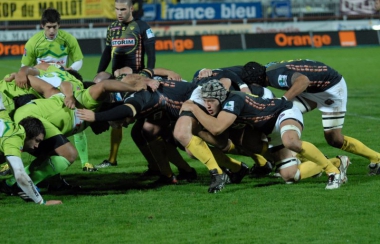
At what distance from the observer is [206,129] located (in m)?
8.95

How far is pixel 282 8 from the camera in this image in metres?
35.3

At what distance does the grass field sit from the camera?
22.8ft

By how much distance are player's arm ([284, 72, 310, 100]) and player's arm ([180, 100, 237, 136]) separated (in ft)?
3.15

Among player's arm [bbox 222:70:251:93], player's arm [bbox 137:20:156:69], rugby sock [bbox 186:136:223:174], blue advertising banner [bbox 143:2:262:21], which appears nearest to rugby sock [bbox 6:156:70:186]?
rugby sock [bbox 186:136:223:174]

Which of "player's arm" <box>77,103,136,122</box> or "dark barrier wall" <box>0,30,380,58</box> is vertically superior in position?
"player's arm" <box>77,103,136,122</box>

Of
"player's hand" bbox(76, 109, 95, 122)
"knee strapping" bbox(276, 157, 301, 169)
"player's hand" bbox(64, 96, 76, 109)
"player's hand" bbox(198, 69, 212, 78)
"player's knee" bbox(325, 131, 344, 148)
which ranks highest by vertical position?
"player's hand" bbox(198, 69, 212, 78)

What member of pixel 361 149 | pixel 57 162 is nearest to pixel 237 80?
pixel 361 149

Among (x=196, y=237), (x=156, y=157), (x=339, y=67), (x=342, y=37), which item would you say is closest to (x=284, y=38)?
(x=342, y=37)

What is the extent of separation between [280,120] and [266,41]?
75.9ft

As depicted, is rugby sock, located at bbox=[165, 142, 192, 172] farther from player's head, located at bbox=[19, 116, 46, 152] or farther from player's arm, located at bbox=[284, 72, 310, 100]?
player's head, located at bbox=[19, 116, 46, 152]

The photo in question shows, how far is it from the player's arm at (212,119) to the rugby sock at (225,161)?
82 centimetres

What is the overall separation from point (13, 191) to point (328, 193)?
3353mm

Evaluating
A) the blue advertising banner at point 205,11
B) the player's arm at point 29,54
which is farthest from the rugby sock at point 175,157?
the blue advertising banner at point 205,11

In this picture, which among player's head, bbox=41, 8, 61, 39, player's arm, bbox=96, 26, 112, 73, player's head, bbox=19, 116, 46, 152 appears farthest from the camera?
player's head, bbox=41, 8, 61, 39
